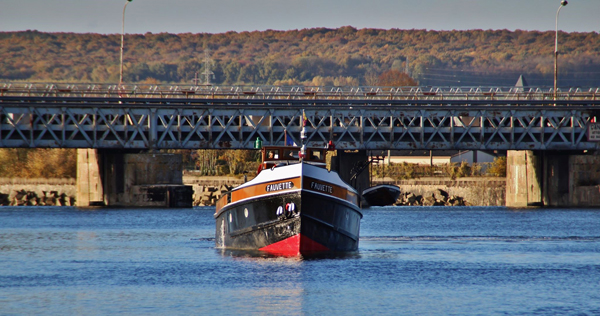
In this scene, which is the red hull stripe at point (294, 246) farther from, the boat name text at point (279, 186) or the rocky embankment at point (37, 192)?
the rocky embankment at point (37, 192)

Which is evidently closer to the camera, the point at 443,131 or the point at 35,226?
the point at 35,226

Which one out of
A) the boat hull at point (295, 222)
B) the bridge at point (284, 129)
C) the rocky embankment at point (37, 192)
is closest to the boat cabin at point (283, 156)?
the boat hull at point (295, 222)

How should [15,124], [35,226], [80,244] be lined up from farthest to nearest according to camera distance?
[15,124]
[35,226]
[80,244]

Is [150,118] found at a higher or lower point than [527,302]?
higher

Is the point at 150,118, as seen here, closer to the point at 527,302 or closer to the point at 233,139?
the point at 233,139

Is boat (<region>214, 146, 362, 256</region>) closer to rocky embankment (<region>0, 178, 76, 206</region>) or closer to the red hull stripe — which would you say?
the red hull stripe

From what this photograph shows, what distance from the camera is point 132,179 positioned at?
88.1 metres

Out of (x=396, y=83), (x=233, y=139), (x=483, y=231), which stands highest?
(x=396, y=83)

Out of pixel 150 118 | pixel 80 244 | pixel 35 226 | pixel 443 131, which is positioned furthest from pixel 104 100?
pixel 80 244

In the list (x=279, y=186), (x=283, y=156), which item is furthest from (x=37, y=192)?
(x=279, y=186)

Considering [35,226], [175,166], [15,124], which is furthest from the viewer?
[175,166]

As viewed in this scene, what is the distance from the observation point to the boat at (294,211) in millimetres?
34969

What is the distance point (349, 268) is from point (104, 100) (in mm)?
53586

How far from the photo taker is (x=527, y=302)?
2686 cm
